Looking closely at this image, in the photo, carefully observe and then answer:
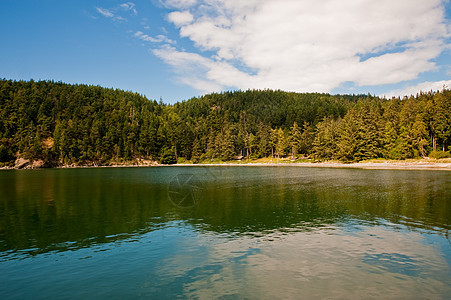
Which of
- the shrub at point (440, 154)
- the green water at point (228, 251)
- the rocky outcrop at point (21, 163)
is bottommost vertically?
the green water at point (228, 251)

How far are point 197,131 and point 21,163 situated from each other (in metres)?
87.7

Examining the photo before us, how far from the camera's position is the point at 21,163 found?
12256 cm

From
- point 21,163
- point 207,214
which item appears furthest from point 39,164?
point 207,214

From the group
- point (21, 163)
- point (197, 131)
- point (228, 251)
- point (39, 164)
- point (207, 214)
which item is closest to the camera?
point (228, 251)

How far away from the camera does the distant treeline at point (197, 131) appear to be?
97.4 metres

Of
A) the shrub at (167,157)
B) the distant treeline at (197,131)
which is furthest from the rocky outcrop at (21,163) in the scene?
the shrub at (167,157)

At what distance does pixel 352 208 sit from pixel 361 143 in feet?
263

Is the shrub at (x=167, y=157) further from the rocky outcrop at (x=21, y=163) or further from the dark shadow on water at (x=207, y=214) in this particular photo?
the dark shadow on water at (x=207, y=214)

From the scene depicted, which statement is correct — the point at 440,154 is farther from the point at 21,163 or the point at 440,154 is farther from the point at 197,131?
the point at 21,163

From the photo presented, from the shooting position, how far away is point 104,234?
19.5 metres

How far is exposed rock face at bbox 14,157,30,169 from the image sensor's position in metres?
122

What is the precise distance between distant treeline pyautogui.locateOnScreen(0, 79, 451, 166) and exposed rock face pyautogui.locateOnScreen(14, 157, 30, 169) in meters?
2.77

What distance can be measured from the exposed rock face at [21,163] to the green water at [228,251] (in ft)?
379

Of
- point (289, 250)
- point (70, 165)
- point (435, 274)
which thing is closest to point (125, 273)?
point (289, 250)
